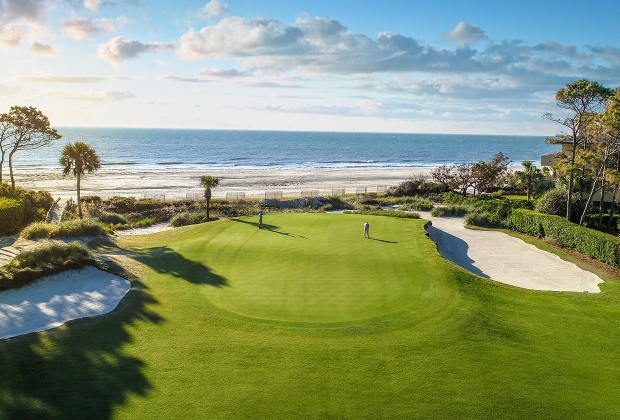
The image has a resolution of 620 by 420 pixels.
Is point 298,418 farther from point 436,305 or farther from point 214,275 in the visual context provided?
point 214,275

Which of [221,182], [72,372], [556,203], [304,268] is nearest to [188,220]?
[304,268]

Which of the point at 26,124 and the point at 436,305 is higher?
the point at 26,124

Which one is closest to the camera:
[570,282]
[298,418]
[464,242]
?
[298,418]

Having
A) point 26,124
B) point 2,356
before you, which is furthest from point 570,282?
point 26,124

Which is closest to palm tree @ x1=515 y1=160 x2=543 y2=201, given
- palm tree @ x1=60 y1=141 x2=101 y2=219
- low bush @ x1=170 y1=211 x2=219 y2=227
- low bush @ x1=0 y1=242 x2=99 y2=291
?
low bush @ x1=170 y1=211 x2=219 y2=227

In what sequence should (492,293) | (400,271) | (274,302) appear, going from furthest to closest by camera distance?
(400,271)
(492,293)
(274,302)

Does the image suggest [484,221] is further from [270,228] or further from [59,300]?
[59,300]

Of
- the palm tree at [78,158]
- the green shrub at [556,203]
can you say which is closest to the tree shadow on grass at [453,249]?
the green shrub at [556,203]

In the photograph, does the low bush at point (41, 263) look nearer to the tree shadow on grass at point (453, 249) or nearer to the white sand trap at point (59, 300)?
the white sand trap at point (59, 300)
